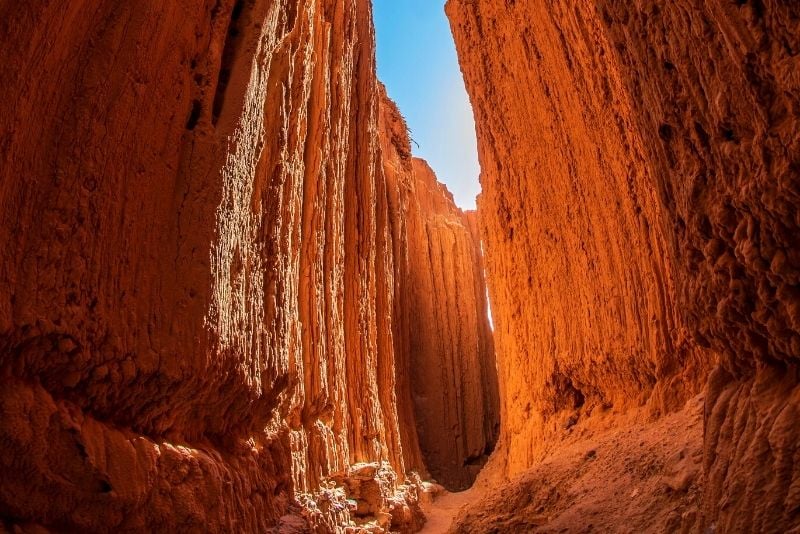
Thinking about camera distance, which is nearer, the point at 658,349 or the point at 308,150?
the point at 658,349

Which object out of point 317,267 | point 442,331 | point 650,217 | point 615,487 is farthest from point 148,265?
point 442,331

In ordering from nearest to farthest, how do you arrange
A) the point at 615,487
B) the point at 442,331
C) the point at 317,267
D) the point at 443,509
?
the point at 615,487
the point at 317,267
the point at 443,509
the point at 442,331

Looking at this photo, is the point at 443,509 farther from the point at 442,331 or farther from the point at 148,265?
the point at 148,265

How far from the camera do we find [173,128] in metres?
4.70

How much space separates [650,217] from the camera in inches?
218

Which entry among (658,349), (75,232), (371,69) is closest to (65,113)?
(75,232)

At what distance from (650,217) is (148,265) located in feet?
13.5

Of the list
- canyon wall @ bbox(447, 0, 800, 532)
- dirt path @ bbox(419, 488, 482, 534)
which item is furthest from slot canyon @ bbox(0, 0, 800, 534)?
dirt path @ bbox(419, 488, 482, 534)

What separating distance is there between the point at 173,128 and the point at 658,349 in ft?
14.1

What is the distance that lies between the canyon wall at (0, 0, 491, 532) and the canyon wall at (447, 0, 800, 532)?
9.31ft

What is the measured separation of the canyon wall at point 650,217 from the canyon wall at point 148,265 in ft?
9.31

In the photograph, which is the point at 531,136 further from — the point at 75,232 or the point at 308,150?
the point at 75,232

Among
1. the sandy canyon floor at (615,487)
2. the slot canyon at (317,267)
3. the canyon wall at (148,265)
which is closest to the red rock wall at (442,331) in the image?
the slot canyon at (317,267)

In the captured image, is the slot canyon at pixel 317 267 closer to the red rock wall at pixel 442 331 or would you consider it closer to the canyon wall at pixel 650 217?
the canyon wall at pixel 650 217
